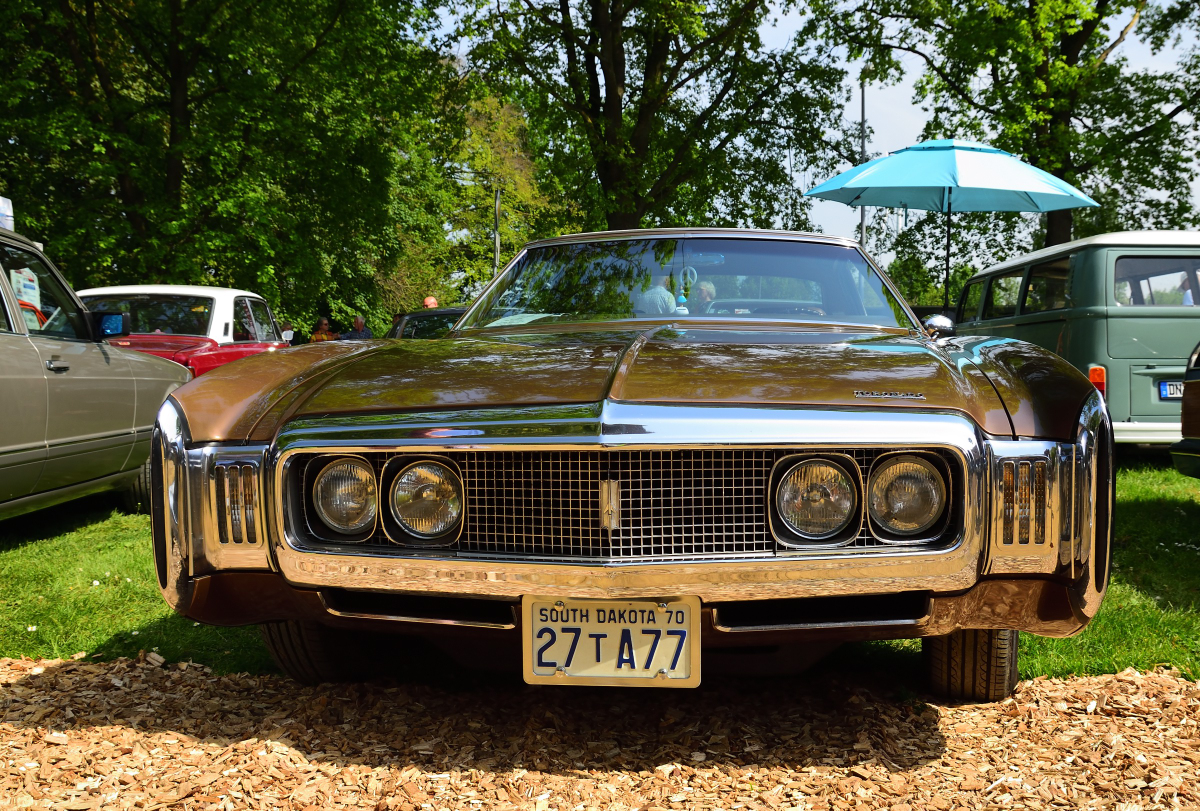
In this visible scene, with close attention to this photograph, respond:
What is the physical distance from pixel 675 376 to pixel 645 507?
0.37m

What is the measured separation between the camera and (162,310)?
8.74m

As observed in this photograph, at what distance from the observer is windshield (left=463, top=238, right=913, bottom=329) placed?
3461 millimetres

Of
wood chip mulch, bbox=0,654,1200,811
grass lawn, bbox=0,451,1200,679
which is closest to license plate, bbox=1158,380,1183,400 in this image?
grass lawn, bbox=0,451,1200,679

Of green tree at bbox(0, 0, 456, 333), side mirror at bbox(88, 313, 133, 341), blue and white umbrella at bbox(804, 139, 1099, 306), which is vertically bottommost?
side mirror at bbox(88, 313, 133, 341)

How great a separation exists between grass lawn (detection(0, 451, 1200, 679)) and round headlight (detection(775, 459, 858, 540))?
1.20 metres

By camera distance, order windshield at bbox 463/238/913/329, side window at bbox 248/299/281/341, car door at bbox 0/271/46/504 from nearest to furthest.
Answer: windshield at bbox 463/238/913/329, car door at bbox 0/271/46/504, side window at bbox 248/299/281/341

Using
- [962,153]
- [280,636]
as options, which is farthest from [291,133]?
[280,636]

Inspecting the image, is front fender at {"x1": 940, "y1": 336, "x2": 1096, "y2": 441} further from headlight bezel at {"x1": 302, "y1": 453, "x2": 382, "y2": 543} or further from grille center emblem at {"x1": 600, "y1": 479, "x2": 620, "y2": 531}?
headlight bezel at {"x1": 302, "y1": 453, "x2": 382, "y2": 543}

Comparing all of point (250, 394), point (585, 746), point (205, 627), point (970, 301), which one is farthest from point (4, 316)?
point (970, 301)

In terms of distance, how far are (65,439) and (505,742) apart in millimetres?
3742

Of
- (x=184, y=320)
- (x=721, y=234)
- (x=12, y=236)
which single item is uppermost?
(x=12, y=236)

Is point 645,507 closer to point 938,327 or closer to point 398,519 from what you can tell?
point 398,519

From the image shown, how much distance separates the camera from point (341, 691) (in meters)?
2.99

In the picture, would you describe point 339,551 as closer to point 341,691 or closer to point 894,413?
point 341,691
